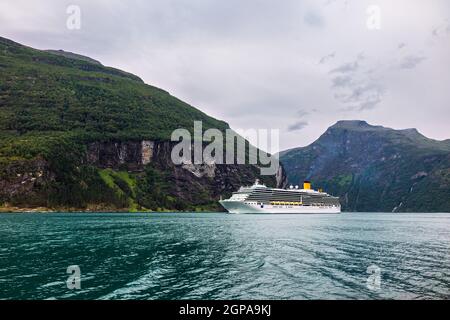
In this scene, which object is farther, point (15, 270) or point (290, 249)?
point (290, 249)

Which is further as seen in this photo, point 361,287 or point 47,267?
point 47,267

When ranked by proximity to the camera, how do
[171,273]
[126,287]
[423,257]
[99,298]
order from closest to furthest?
[99,298]
[126,287]
[171,273]
[423,257]

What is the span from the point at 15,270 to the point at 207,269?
20.2 m

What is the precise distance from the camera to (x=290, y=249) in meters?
57.6

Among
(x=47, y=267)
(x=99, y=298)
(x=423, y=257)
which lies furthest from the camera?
(x=423, y=257)
